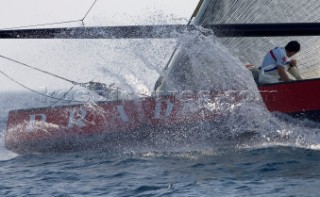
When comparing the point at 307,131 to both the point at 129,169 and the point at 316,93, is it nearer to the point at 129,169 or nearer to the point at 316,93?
the point at 316,93

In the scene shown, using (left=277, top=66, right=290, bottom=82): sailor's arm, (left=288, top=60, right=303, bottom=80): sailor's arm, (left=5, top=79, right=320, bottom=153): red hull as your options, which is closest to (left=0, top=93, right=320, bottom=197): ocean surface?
(left=5, top=79, right=320, bottom=153): red hull

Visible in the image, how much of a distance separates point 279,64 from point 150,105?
1695 mm

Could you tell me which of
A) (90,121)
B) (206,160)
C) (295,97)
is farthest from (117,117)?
(295,97)

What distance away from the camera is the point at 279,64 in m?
8.01

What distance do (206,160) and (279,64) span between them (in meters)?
1.77

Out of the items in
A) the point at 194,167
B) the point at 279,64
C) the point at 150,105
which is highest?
the point at 279,64

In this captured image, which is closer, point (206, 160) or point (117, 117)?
point (206, 160)

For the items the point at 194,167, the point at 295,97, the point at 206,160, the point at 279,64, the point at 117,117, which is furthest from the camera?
the point at 117,117

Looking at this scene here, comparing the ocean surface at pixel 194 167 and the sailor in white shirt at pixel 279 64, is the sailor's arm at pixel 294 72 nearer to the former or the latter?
the sailor in white shirt at pixel 279 64

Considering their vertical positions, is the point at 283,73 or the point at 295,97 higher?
the point at 283,73

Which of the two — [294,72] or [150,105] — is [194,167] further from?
[294,72]

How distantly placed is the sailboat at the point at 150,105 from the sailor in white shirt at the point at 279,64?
498mm

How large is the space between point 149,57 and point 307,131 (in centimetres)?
219

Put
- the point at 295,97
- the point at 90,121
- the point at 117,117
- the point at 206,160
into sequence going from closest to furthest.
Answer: the point at 206,160, the point at 295,97, the point at 117,117, the point at 90,121
